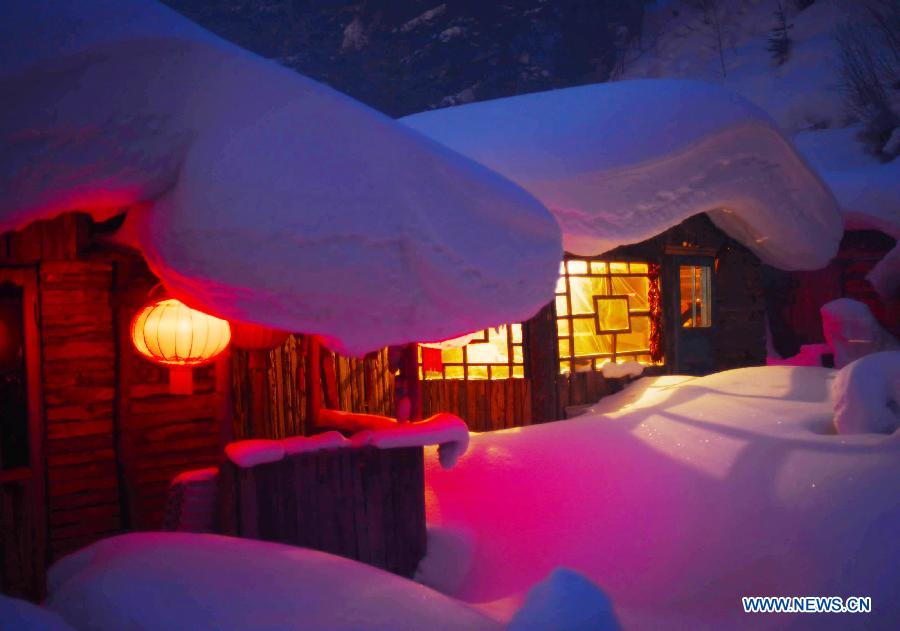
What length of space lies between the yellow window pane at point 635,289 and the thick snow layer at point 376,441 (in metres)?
6.78

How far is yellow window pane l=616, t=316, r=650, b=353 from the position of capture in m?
11.4

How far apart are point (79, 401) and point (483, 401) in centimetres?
623

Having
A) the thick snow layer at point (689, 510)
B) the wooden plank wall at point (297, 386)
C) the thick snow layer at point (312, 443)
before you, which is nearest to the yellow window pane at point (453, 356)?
the wooden plank wall at point (297, 386)

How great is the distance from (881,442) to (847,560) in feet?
4.85

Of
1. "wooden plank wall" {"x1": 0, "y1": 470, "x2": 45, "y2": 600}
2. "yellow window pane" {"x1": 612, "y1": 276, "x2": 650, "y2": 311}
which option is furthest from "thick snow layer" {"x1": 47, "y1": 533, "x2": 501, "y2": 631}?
"yellow window pane" {"x1": 612, "y1": 276, "x2": 650, "y2": 311}

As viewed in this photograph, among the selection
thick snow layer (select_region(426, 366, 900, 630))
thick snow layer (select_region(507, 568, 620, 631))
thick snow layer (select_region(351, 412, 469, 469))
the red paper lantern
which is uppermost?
the red paper lantern

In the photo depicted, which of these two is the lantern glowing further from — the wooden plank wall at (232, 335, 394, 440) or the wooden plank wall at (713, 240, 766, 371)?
the wooden plank wall at (713, 240, 766, 371)

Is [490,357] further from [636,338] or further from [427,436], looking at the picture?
[427,436]

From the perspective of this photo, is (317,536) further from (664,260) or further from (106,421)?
(664,260)

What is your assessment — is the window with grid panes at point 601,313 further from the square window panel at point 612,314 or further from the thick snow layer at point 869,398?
the thick snow layer at point 869,398

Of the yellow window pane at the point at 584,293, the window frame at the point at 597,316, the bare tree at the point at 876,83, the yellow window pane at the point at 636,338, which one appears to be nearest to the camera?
the window frame at the point at 597,316

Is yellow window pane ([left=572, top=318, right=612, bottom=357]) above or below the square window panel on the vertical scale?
below

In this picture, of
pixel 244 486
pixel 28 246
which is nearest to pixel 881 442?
pixel 244 486

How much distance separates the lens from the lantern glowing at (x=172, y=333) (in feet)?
15.1
